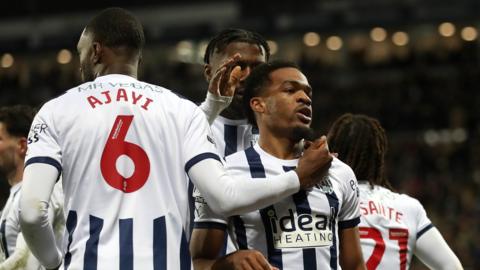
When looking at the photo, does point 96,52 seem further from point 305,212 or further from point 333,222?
point 333,222

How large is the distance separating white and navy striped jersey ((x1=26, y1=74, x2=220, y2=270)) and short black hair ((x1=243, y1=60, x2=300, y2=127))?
466 mm

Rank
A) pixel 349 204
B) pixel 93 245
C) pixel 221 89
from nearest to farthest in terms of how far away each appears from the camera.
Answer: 1. pixel 93 245
2. pixel 349 204
3. pixel 221 89

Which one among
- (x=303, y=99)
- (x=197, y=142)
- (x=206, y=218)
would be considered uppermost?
(x=303, y=99)

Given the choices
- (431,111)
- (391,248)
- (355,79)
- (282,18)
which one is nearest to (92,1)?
(282,18)

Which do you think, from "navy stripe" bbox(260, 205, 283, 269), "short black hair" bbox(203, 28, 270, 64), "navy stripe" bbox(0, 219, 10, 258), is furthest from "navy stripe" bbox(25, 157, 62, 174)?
"navy stripe" bbox(0, 219, 10, 258)

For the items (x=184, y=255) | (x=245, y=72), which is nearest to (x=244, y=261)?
(x=184, y=255)

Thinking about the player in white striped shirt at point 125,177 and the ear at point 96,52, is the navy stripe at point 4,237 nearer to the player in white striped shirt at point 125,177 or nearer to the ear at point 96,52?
the player in white striped shirt at point 125,177

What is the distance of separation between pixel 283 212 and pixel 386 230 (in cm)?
132

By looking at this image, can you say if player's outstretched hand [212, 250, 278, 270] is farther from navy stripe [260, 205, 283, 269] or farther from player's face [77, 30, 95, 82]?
player's face [77, 30, 95, 82]

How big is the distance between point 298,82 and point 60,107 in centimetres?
95

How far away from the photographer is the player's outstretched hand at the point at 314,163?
3.46 meters

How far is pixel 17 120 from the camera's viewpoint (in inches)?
211

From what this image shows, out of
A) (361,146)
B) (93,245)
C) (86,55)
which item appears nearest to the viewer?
(93,245)

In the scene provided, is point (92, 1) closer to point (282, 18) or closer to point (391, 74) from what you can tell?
point (282, 18)
